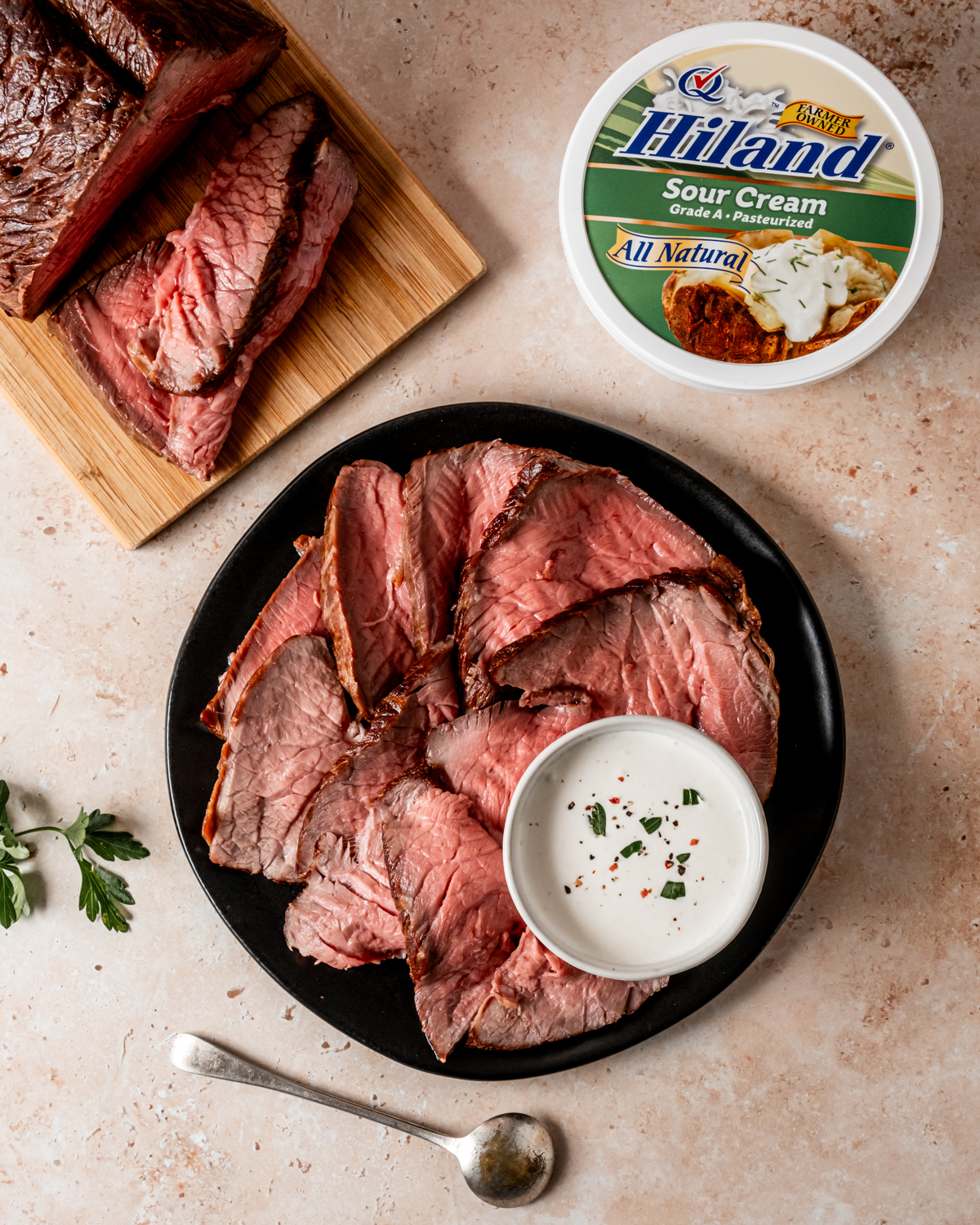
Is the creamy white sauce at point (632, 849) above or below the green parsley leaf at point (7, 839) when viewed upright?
below

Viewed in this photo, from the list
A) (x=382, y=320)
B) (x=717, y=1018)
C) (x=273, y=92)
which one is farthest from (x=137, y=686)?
(x=717, y=1018)

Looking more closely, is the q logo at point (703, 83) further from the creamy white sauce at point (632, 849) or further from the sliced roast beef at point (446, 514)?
the creamy white sauce at point (632, 849)

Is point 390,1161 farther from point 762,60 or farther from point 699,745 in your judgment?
point 762,60

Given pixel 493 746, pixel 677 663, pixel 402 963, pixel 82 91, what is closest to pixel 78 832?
pixel 402 963

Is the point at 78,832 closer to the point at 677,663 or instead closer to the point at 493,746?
the point at 493,746

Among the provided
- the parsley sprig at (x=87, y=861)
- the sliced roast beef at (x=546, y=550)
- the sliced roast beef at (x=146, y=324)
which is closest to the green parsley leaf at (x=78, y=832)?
the parsley sprig at (x=87, y=861)

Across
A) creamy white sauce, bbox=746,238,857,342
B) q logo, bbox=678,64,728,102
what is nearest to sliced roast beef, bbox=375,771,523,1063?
creamy white sauce, bbox=746,238,857,342

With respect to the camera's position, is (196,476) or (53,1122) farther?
(53,1122)
